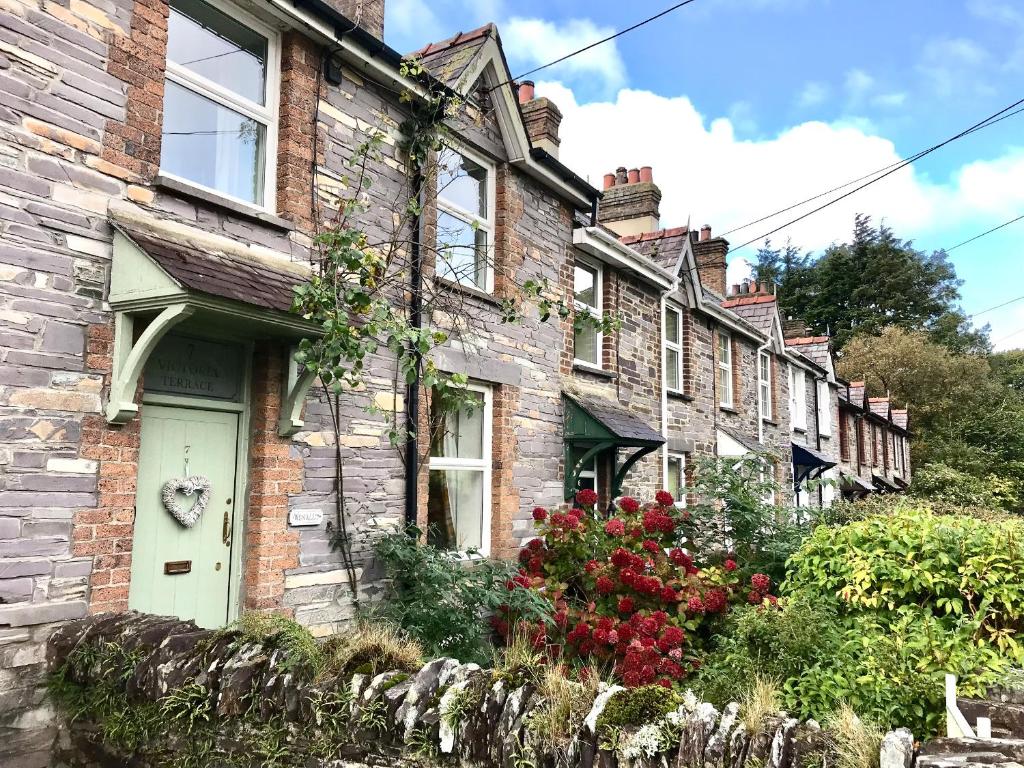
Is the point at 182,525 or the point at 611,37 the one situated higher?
the point at 611,37

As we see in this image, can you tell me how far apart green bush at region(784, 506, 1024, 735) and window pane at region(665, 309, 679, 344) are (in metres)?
8.83

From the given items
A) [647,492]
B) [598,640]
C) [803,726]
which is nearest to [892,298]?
[647,492]

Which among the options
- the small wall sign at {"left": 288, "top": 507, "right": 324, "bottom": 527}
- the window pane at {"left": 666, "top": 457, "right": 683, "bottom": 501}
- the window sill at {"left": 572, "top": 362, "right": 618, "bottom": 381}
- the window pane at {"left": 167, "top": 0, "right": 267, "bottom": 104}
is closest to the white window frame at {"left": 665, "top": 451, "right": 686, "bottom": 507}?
the window pane at {"left": 666, "top": 457, "right": 683, "bottom": 501}

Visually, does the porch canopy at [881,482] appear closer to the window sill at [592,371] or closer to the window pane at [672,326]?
the window pane at [672,326]

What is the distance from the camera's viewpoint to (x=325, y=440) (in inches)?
254

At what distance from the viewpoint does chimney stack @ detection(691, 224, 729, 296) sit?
18.8 m

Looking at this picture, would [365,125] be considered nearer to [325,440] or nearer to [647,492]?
[325,440]

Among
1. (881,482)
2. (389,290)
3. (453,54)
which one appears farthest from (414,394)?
(881,482)

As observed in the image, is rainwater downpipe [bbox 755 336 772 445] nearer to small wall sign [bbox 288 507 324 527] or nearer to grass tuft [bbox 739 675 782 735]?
small wall sign [bbox 288 507 324 527]

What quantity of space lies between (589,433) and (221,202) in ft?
A: 18.2

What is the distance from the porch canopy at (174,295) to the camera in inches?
183

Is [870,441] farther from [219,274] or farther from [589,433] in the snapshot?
[219,274]

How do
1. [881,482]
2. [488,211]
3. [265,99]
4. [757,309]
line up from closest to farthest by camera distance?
[265,99] < [488,211] < [757,309] < [881,482]

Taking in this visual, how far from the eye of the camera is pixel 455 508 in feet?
27.5
